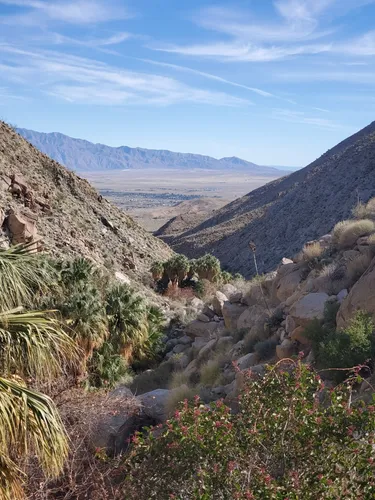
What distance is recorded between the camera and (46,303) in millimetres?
15484

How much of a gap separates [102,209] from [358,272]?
24.5 m

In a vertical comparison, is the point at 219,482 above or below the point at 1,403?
below

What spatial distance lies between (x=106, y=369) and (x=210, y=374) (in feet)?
12.2

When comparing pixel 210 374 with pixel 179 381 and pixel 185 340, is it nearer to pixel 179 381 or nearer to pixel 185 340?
pixel 179 381

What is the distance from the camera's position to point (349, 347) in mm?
9531

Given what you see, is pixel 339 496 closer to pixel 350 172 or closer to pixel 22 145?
pixel 22 145

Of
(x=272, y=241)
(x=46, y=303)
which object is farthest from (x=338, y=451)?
(x=272, y=241)

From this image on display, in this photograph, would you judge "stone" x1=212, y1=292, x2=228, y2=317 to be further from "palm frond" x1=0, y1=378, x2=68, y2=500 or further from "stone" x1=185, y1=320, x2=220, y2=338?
"palm frond" x1=0, y1=378, x2=68, y2=500

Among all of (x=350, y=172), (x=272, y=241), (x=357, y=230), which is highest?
(x=350, y=172)

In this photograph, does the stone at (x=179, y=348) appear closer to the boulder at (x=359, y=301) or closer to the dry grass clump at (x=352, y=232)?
the dry grass clump at (x=352, y=232)

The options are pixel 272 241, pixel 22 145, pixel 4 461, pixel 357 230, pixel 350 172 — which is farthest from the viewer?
pixel 350 172

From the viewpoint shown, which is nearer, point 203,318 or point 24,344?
point 24,344

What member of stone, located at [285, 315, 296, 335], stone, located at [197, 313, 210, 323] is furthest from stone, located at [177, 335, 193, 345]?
stone, located at [285, 315, 296, 335]

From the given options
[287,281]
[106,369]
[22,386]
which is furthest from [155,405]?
[22,386]
